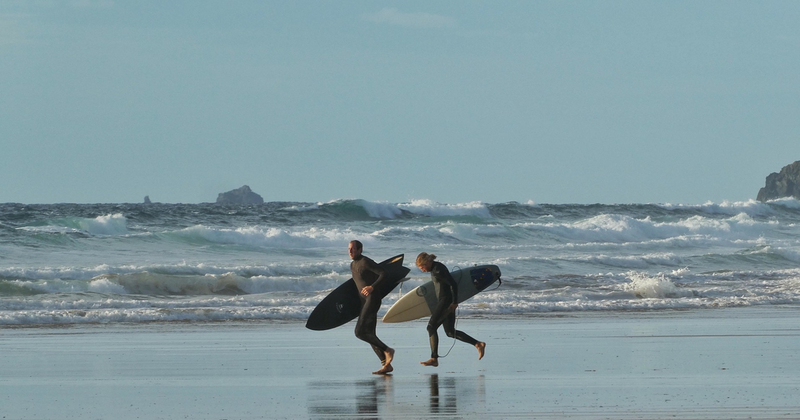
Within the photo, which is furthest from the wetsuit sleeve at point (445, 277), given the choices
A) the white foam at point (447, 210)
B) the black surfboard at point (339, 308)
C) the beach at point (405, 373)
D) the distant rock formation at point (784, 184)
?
the distant rock formation at point (784, 184)

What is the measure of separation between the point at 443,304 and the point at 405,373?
2.96ft

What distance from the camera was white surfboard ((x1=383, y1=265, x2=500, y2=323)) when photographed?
11.7 meters

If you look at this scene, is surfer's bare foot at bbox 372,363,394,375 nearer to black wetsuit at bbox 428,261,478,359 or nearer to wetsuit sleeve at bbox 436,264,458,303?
black wetsuit at bbox 428,261,478,359

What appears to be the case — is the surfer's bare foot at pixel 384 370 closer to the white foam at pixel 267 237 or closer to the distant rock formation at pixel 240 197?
the white foam at pixel 267 237

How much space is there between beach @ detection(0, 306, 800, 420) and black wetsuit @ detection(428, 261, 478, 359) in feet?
1.01

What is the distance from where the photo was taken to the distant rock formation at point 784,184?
110312 millimetres

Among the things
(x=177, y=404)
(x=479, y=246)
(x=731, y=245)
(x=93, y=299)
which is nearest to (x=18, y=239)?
(x=93, y=299)

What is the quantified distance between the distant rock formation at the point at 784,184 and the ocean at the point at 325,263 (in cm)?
6421

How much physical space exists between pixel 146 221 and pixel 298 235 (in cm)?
770

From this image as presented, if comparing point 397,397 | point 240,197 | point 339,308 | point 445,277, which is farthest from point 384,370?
point 240,197

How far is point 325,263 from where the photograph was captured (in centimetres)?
2625

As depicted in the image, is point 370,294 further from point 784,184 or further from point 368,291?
point 784,184

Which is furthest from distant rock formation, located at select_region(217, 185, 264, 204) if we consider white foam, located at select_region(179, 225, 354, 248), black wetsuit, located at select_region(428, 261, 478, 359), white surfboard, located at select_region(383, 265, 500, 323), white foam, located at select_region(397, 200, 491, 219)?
black wetsuit, located at select_region(428, 261, 478, 359)

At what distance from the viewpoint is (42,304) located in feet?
56.9
